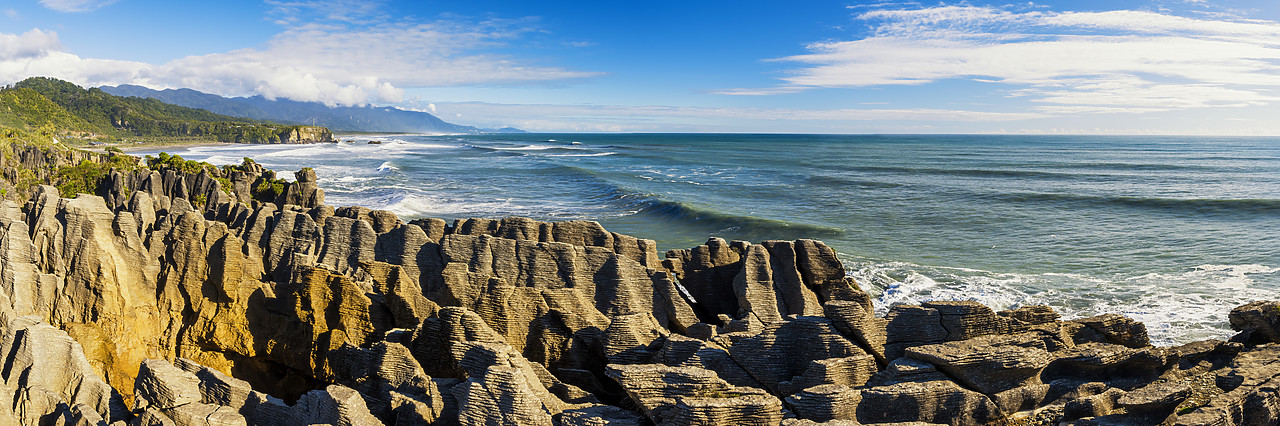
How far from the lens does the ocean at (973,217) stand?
1853 centimetres

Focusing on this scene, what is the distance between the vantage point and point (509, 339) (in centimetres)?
786

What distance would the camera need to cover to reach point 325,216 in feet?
35.2

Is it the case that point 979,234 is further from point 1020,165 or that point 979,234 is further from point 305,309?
→ point 1020,165

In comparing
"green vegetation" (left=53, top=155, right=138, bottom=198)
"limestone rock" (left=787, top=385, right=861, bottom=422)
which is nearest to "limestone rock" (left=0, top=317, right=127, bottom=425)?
"limestone rock" (left=787, top=385, right=861, bottom=422)

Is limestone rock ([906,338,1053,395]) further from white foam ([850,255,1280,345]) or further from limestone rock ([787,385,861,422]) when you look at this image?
white foam ([850,255,1280,345])

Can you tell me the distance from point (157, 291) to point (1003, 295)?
19.4 metres

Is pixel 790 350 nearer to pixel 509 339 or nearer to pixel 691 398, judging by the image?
pixel 691 398

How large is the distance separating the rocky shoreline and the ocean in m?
9.26

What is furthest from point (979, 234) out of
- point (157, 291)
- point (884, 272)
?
point (157, 291)

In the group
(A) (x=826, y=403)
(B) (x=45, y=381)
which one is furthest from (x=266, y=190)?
(A) (x=826, y=403)

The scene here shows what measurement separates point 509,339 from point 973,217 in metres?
32.2

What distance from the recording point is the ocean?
18.5 m

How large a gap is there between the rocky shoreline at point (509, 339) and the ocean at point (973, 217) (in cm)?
926

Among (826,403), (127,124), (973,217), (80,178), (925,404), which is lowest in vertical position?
(973,217)
